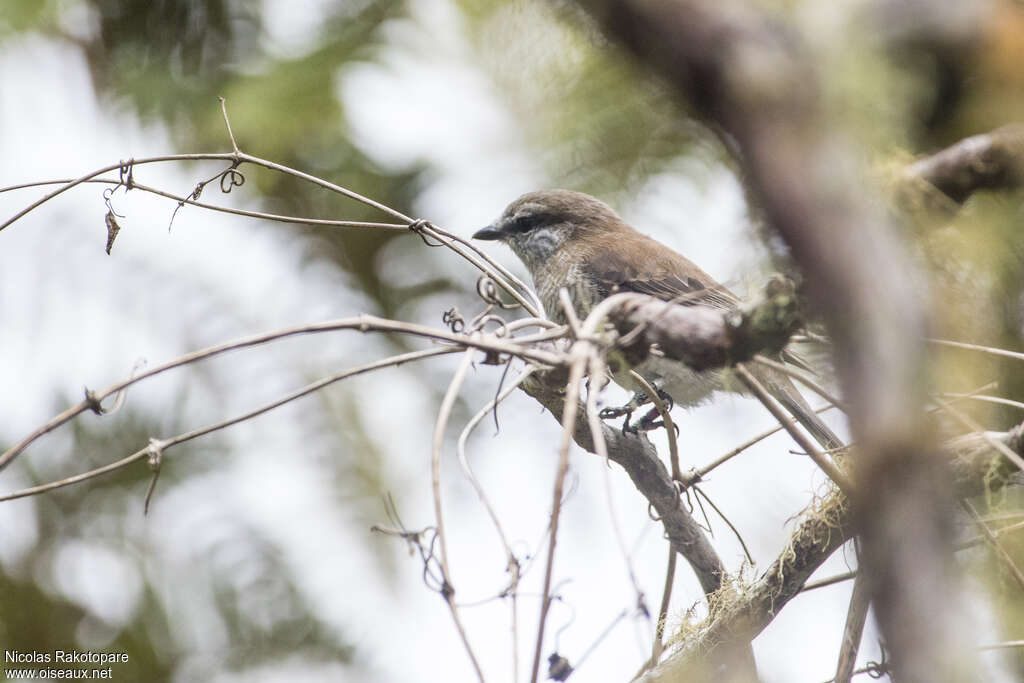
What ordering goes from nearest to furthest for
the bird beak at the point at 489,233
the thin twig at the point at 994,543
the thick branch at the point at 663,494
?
the thin twig at the point at 994,543 → the thick branch at the point at 663,494 → the bird beak at the point at 489,233

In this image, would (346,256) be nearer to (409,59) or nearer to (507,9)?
(409,59)

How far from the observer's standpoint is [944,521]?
0.68 meters

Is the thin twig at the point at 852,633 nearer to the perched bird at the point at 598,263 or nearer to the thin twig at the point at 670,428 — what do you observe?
the thin twig at the point at 670,428

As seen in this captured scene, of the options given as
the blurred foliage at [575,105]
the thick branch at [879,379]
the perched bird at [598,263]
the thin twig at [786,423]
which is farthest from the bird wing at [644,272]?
the thick branch at [879,379]

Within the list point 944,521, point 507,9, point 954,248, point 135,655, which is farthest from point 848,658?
point 135,655

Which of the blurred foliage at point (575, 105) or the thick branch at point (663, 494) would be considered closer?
the thick branch at point (663, 494)

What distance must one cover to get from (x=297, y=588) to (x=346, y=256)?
215cm

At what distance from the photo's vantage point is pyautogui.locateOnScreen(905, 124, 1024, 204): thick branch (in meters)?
2.50

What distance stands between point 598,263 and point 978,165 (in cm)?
250

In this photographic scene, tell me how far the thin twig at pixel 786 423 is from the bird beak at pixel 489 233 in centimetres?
347

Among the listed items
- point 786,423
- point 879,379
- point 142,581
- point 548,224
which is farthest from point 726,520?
point 142,581

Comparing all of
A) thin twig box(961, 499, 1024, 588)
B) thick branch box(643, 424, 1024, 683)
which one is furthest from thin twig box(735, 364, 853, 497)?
thin twig box(961, 499, 1024, 588)

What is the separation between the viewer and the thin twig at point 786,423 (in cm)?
184

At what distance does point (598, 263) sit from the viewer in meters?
4.91
